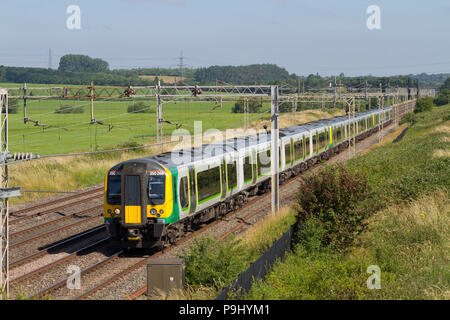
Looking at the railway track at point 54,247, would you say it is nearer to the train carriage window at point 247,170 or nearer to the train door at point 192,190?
the train door at point 192,190

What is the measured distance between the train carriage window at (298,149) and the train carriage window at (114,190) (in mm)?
18772

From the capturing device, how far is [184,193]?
62.5ft

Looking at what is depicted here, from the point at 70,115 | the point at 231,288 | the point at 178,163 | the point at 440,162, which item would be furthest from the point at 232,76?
the point at 231,288

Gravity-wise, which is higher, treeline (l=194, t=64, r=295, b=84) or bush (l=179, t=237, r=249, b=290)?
treeline (l=194, t=64, r=295, b=84)

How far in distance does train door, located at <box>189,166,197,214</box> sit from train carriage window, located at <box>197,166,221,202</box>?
40cm

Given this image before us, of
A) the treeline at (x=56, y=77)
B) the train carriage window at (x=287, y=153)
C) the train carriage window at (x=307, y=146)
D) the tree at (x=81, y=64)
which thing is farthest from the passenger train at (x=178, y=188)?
the tree at (x=81, y=64)

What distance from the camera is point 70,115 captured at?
102625 millimetres

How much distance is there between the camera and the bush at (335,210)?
54.8 ft

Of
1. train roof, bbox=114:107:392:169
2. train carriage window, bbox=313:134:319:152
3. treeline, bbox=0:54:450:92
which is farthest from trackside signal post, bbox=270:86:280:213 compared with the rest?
treeline, bbox=0:54:450:92

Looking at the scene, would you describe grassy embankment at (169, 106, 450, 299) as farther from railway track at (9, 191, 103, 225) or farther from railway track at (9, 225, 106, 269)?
railway track at (9, 191, 103, 225)

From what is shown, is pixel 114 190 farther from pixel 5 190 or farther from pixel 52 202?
pixel 52 202

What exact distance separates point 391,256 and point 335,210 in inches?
92.3

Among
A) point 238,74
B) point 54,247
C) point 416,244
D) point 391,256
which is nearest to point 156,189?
point 54,247

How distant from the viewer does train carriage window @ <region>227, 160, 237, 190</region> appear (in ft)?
77.9
